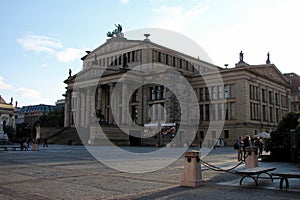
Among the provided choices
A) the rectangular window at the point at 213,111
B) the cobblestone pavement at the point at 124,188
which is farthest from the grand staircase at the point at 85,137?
the cobblestone pavement at the point at 124,188

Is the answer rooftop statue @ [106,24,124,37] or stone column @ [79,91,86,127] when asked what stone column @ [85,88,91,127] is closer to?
stone column @ [79,91,86,127]

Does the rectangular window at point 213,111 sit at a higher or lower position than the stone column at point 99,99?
lower

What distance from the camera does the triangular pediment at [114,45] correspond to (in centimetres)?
8727

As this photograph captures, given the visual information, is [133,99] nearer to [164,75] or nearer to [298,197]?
[164,75]

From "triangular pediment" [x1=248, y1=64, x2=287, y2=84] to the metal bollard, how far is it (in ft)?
210

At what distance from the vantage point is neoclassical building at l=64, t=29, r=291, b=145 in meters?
70.1

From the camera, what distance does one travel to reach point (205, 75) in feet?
252

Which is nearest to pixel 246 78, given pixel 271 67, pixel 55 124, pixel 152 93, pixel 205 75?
pixel 205 75

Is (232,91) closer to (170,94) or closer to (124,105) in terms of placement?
(170,94)

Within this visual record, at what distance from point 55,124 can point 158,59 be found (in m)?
48.5

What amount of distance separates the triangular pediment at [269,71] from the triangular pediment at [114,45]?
94.8ft

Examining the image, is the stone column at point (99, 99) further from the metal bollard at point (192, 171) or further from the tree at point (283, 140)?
the metal bollard at point (192, 171)

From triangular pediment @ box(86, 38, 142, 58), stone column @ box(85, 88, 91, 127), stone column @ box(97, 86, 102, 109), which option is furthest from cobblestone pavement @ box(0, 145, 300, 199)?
triangular pediment @ box(86, 38, 142, 58)

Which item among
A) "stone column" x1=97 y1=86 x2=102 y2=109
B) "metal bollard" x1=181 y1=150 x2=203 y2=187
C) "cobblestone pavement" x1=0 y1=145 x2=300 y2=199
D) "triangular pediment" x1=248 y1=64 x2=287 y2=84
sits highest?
"triangular pediment" x1=248 y1=64 x2=287 y2=84
